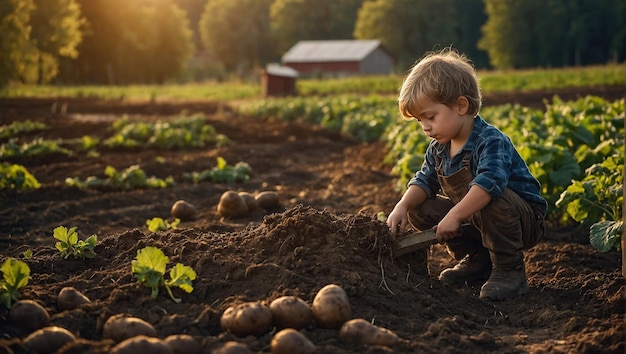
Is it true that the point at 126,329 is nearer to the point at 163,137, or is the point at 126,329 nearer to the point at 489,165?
the point at 489,165

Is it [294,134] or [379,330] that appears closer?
[379,330]

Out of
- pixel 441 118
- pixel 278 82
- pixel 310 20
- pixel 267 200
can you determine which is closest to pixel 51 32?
pixel 278 82

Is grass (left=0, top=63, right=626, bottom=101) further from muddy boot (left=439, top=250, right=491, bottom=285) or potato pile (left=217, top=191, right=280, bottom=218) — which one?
muddy boot (left=439, top=250, right=491, bottom=285)

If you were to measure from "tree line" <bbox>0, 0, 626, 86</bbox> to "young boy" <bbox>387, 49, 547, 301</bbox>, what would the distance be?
52.0 metres

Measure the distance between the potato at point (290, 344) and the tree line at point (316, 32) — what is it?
176 feet

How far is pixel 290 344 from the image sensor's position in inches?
127

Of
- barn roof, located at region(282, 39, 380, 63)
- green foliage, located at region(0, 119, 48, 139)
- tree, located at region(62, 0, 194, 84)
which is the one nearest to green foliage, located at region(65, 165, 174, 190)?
green foliage, located at region(0, 119, 48, 139)

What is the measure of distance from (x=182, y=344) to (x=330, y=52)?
2588 inches

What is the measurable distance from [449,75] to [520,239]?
1.15 metres

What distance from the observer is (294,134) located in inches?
700

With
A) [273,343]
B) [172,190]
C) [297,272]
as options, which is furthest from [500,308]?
[172,190]

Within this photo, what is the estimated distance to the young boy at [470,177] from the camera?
15.4 feet

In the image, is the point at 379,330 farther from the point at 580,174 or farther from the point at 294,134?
the point at 294,134

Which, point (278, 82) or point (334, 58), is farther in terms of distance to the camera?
point (334, 58)
